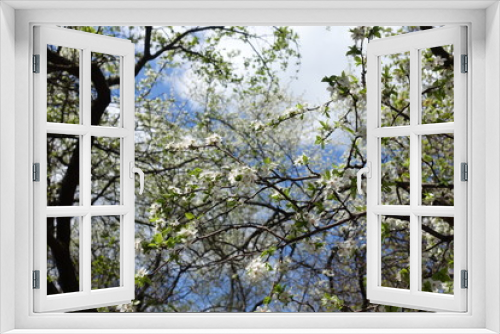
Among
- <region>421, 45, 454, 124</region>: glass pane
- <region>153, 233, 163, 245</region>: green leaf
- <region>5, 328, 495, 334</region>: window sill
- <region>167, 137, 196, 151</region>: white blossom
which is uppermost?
<region>421, 45, 454, 124</region>: glass pane

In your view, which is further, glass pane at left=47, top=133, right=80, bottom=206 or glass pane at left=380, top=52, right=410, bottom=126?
glass pane at left=47, top=133, right=80, bottom=206

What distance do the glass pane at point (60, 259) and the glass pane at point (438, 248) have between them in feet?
8.03

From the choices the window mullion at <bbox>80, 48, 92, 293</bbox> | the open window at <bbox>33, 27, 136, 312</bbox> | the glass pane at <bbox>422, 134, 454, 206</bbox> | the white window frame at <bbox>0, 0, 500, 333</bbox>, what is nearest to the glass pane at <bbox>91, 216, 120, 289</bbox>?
the open window at <bbox>33, 27, 136, 312</bbox>

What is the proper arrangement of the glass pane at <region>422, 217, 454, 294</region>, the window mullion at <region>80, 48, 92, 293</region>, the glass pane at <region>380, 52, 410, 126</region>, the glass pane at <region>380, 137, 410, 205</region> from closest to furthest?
the window mullion at <region>80, 48, 92, 293</region> < the glass pane at <region>422, 217, 454, 294</region> < the glass pane at <region>380, 52, 410, 126</region> < the glass pane at <region>380, 137, 410, 205</region>

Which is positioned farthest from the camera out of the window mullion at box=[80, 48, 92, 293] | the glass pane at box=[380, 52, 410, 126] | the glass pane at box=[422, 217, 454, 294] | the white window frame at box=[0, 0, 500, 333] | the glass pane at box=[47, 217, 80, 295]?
the glass pane at box=[47, 217, 80, 295]

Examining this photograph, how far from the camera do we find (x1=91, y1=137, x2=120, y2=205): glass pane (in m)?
3.80

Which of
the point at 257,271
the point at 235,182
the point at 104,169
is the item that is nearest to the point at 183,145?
the point at 235,182

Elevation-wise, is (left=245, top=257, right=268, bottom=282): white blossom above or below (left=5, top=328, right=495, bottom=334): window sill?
below

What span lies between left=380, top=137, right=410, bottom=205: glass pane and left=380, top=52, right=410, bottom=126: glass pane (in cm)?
14

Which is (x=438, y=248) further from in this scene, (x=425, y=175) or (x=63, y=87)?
(x=63, y=87)

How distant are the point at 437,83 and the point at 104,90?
2312 millimetres

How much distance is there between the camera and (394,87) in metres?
3.29

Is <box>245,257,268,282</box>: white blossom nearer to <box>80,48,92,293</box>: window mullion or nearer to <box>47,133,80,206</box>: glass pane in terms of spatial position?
<box>47,133,80,206</box>: glass pane

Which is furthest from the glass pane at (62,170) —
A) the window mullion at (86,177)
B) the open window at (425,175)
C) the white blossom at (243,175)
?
the open window at (425,175)
